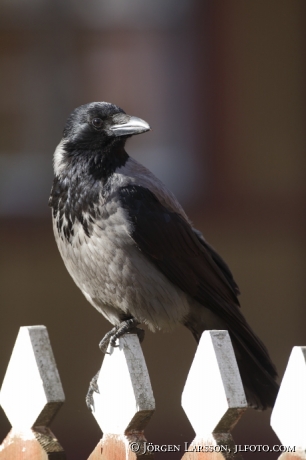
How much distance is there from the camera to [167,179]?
7836 millimetres

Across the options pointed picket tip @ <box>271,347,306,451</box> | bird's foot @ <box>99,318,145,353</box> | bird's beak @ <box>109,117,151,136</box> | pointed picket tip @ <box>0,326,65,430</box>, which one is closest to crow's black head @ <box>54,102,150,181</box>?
bird's beak @ <box>109,117,151,136</box>

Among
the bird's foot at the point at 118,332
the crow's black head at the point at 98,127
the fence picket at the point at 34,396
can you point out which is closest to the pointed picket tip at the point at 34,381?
the fence picket at the point at 34,396

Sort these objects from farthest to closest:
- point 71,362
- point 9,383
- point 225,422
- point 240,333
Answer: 1. point 71,362
2. point 240,333
3. point 9,383
4. point 225,422

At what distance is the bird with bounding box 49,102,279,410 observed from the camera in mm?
3838

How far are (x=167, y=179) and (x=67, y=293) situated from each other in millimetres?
1296

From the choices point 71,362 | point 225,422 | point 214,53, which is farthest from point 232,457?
point 214,53

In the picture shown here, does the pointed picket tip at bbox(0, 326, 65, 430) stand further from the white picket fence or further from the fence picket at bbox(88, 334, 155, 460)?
the fence picket at bbox(88, 334, 155, 460)

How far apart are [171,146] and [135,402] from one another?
5329 millimetres

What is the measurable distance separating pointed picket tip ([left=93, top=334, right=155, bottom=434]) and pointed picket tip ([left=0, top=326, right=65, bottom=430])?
0.15 metres

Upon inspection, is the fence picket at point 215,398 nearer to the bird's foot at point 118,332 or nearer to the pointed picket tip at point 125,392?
the pointed picket tip at point 125,392

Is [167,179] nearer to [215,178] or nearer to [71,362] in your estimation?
[215,178]

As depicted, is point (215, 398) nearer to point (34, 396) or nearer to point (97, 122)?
point (34, 396)

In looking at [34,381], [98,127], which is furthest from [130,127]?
[34,381]

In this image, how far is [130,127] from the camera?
153 inches
